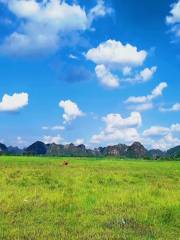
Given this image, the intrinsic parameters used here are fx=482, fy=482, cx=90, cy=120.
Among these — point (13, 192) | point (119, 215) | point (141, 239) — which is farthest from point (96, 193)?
point (141, 239)

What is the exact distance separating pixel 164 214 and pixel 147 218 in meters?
0.62

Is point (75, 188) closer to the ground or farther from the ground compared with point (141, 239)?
farther from the ground

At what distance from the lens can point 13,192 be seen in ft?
62.3

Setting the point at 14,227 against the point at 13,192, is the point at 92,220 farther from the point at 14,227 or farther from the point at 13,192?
the point at 13,192

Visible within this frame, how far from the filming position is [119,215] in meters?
14.7

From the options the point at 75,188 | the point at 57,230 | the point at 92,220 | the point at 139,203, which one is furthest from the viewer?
the point at 75,188

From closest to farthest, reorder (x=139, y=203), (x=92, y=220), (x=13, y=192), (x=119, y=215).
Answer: (x=92, y=220), (x=119, y=215), (x=139, y=203), (x=13, y=192)

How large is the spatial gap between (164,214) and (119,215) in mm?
1357

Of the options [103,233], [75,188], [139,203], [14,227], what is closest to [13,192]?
[75,188]

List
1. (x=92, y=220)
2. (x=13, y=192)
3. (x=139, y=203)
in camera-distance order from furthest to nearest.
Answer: (x=13, y=192)
(x=139, y=203)
(x=92, y=220)

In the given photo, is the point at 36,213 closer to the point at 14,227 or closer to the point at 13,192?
the point at 14,227

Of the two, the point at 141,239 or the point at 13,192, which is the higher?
the point at 13,192

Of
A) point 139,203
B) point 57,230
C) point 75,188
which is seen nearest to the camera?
point 57,230

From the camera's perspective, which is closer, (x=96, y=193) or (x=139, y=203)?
(x=139, y=203)
